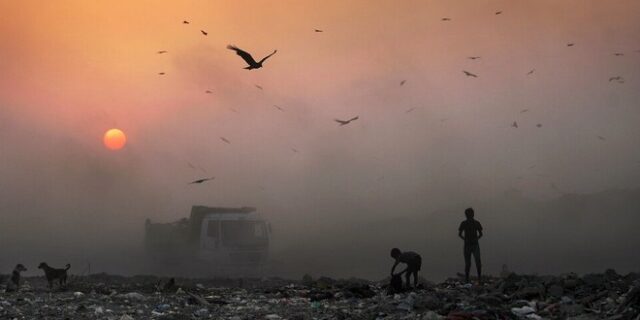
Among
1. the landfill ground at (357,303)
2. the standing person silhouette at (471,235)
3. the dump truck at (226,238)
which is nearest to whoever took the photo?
the landfill ground at (357,303)

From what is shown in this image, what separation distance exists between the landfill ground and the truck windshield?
484cm

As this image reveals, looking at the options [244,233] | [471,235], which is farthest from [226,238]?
[471,235]

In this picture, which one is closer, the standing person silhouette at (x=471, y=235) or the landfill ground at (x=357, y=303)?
the landfill ground at (x=357, y=303)

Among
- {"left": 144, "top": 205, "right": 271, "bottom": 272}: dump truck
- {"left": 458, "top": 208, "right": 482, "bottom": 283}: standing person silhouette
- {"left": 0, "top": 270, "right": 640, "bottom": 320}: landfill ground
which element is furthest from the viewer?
{"left": 144, "top": 205, "right": 271, "bottom": 272}: dump truck

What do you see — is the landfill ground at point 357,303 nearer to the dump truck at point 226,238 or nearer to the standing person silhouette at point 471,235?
the standing person silhouette at point 471,235

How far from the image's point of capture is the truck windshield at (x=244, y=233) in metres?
18.7

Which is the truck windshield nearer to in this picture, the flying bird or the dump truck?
the dump truck

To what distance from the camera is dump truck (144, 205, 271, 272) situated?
18656 mm

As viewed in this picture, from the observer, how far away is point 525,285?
1012 centimetres

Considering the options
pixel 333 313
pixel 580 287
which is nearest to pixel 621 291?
pixel 580 287

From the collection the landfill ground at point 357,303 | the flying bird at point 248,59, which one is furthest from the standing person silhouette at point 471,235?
the flying bird at point 248,59

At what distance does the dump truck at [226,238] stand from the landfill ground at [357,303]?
4799mm

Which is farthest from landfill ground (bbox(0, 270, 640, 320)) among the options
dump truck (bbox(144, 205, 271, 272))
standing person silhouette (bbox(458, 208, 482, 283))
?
dump truck (bbox(144, 205, 271, 272))

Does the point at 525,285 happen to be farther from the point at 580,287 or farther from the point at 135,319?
the point at 135,319
